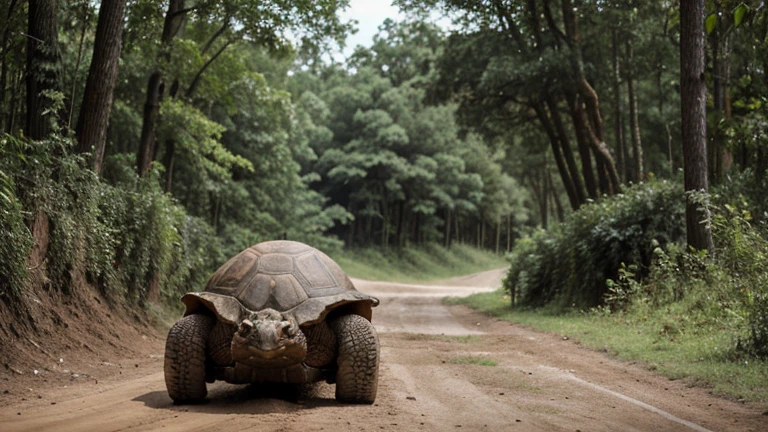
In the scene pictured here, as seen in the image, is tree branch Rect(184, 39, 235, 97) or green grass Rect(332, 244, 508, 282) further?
green grass Rect(332, 244, 508, 282)

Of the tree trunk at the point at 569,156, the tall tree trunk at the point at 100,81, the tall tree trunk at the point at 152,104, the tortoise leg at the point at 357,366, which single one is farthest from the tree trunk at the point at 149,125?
the tree trunk at the point at 569,156

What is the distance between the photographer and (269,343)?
6059 mm

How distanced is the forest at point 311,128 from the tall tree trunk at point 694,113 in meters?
0.03

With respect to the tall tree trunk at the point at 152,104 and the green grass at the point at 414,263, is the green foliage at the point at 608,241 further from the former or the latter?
the green grass at the point at 414,263

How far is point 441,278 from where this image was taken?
181 ft

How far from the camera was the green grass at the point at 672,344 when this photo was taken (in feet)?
27.6

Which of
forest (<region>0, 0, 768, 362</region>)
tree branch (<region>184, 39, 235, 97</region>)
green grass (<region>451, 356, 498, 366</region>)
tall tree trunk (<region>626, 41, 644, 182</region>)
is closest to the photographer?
green grass (<region>451, 356, 498, 366</region>)

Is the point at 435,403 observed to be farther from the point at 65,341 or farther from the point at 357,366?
the point at 65,341

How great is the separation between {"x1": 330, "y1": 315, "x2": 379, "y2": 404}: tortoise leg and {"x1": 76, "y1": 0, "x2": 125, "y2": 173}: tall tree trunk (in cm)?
744

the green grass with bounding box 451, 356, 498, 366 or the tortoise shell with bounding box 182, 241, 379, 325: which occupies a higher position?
the tortoise shell with bounding box 182, 241, 379, 325

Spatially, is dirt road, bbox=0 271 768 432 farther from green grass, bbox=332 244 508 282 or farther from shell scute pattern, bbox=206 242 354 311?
green grass, bbox=332 244 508 282

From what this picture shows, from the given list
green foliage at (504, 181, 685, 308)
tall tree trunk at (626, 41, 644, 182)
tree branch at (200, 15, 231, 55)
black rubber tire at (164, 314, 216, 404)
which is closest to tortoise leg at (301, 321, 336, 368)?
black rubber tire at (164, 314, 216, 404)

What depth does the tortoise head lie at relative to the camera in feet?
19.9

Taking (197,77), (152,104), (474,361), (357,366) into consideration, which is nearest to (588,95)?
(197,77)
